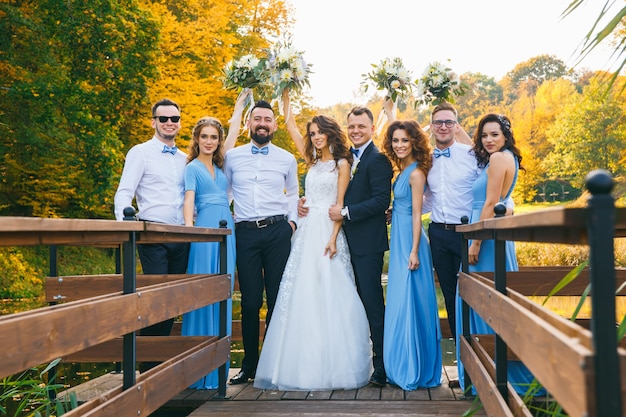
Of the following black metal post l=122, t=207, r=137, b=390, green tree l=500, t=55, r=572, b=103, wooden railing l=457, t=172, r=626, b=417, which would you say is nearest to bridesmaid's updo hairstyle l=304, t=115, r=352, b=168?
black metal post l=122, t=207, r=137, b=390

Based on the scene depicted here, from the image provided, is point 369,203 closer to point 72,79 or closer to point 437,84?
point 437,84

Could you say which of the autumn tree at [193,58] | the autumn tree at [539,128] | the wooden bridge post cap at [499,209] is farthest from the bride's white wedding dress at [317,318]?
the autumn tree at [539,128]

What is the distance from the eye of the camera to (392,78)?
18.6 feet

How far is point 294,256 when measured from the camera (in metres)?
5.26

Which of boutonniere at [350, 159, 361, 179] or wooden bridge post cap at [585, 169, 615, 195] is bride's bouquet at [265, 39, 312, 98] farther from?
wooden bridge post cap at [585, 169, 615, 195]

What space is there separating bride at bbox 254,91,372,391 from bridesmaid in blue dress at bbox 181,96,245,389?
1.28ft

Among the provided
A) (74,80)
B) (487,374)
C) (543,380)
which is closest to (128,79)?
(74,80)

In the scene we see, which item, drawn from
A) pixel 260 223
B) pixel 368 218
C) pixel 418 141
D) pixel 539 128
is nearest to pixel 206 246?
pixel 260 223

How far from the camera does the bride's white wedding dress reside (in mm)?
4926

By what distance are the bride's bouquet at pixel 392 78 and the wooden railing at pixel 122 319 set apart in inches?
71.5

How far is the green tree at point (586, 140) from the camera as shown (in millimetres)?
25453

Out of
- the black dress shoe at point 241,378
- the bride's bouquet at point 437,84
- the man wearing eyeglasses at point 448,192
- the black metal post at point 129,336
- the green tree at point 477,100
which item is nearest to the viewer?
the black metal post at point 129,336

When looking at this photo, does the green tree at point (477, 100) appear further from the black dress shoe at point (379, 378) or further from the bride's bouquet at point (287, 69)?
the black dress shoe at point (379, 378)

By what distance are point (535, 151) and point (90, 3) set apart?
27.1m
